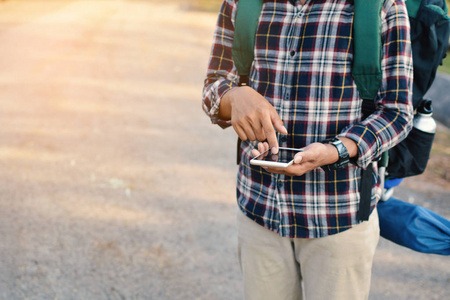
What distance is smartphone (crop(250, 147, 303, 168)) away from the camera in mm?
1378

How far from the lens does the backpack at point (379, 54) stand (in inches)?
56.5

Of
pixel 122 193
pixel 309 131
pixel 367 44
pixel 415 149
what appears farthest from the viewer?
pixel 122 193

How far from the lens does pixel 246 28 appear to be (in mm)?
1609

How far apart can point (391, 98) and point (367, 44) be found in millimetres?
184

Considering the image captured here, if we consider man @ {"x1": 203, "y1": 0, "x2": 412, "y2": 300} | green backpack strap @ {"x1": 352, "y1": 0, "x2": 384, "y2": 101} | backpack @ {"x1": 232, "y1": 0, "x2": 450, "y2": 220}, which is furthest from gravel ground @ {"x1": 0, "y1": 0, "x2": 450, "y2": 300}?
green backpack strap @ {"x1": 352, "y1": 0, "x2": 384, "y2": 101}

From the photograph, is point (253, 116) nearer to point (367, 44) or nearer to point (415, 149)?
point (367, 44)

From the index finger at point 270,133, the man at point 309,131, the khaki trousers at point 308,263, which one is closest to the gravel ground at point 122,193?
the khaki trousers at point 308,263

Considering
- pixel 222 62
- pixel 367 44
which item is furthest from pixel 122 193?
pixel 367 44

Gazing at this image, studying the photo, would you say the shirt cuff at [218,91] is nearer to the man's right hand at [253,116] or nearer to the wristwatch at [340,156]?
the man's right hand at [253,116]

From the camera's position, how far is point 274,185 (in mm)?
1630

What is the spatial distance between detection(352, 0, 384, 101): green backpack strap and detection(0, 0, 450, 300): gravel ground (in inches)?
75.6

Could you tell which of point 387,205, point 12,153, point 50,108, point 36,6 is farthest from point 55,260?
point 36,6

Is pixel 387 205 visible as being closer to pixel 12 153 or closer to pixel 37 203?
pixel 37 203

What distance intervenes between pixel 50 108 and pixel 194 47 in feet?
14.6
